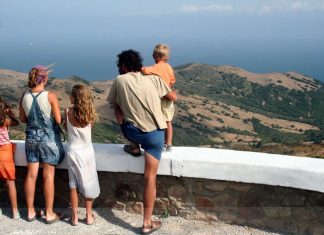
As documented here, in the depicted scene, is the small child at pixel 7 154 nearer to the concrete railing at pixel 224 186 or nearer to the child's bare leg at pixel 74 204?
the concrete railing at pixel 224 186

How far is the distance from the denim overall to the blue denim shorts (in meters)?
0.72

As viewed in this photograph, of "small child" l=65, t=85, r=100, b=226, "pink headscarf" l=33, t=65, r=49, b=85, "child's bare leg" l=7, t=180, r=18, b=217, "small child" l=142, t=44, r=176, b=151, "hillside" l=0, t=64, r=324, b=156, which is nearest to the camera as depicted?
"small child" l=65, t=85, r=100, b=226

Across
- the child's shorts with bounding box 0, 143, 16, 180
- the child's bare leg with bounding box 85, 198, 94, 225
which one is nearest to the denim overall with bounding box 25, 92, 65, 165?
the child's shorts with bounding box 0, 143, 16, 180

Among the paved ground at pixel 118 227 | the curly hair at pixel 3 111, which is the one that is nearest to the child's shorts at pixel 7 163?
the curly hair at pixel 3 111

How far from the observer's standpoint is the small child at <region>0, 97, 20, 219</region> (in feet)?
14.3

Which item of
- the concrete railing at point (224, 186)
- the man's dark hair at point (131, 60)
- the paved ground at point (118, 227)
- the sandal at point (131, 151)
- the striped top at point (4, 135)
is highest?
the man's dark hair at point (131, 60)

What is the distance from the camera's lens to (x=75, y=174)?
4.30 m

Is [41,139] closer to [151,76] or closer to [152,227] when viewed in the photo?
[151,76]

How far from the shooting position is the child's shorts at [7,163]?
14.6 ft

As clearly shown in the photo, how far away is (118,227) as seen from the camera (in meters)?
4.35

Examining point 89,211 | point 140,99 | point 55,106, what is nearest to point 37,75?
point 55,106

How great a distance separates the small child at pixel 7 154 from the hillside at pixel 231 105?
47674 mm

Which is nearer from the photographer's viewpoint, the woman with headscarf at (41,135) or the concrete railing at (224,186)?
the concrete railing at (224,186)

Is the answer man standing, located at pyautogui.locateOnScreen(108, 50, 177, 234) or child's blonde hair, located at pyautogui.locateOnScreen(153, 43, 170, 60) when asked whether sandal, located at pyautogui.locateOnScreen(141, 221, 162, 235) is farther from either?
child's blonde hair, located at pyautogui.locateOnScreen(153, 43, 170, 60)
